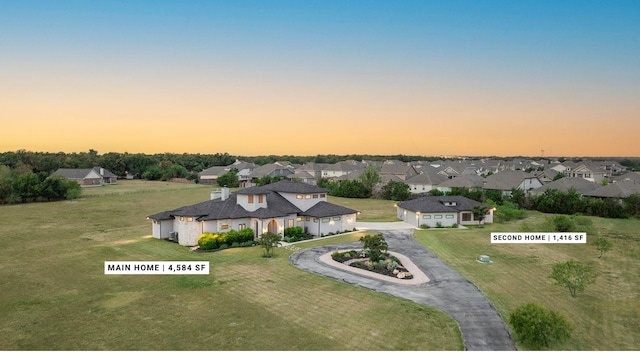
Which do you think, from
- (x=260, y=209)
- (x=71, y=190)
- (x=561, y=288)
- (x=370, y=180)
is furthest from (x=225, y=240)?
(x=71, y=190)

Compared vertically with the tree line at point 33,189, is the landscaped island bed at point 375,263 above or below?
below

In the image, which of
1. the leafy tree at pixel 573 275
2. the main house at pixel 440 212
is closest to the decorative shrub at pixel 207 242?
the main house at pixel 440 212

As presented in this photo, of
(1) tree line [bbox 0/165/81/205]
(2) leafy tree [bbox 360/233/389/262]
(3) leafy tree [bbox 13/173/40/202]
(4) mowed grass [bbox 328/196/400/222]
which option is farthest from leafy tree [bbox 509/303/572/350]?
(3) leafy tree [bbox 13/173/40/202]

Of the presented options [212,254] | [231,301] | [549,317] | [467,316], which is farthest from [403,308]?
[212,254]

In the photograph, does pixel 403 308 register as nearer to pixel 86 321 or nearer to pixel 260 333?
pixel 260 333

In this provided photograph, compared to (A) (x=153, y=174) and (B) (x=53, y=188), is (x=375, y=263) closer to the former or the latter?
(B) (x=53, y=188)

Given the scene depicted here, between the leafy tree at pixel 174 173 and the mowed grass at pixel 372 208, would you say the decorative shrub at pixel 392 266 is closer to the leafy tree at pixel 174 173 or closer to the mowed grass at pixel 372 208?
the mowed grass at pixel 372 208

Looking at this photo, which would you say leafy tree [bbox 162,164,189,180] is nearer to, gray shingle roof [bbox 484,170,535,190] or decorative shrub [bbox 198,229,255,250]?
gray shingle roof [bbox 484,170,535,190]
